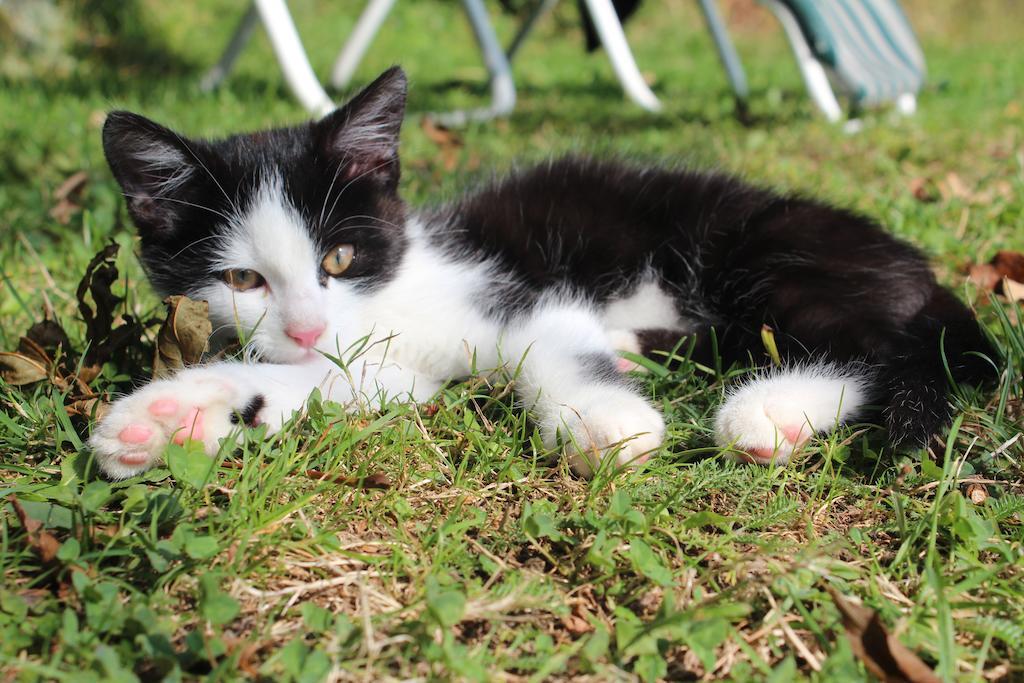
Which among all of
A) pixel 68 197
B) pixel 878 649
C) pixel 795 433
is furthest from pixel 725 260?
pixel 68 197

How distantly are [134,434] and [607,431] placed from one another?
81cm

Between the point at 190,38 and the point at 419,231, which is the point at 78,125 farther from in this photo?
the point at 190,38

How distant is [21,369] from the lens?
1.66m

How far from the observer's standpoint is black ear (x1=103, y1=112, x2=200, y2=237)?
1.66 metres

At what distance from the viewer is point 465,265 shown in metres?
2.05

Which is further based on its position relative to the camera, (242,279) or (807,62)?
(807,62)

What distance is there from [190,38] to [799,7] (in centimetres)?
557

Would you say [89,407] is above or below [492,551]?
above

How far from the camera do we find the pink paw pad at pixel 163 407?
1391 millimetres

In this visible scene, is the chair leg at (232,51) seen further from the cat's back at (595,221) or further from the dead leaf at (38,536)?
the dead leaf at (38,536)

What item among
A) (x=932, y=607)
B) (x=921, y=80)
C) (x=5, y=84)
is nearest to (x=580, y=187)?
(x=932, y=607)

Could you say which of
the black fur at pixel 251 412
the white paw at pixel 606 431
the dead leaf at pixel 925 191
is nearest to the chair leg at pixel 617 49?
the dead leaf at pixel 925 191

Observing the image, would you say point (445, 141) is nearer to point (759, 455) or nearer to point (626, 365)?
point (626, 365)

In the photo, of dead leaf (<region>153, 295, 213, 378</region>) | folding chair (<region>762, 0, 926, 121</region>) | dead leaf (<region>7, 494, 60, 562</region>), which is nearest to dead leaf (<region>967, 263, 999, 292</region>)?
dead leaf (<region>153, 295, 213, 378</region>)
